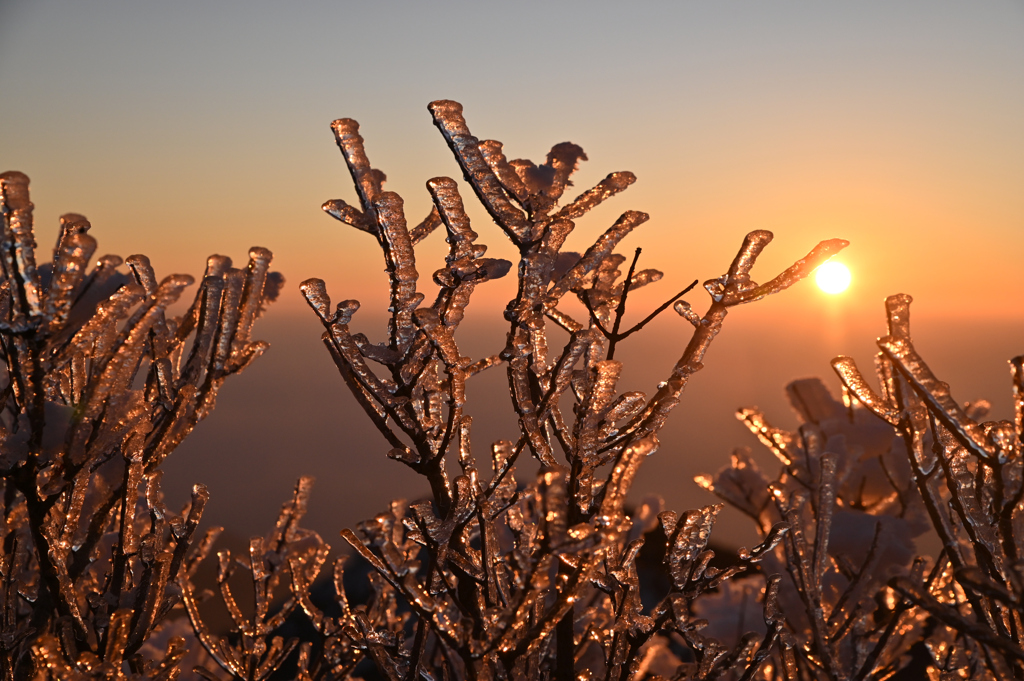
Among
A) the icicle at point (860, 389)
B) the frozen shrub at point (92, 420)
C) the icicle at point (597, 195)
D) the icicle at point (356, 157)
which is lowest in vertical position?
the frozen shrub at point (92, 420)

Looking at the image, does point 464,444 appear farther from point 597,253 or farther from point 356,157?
point 356,157

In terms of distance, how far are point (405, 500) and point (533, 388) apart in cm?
138

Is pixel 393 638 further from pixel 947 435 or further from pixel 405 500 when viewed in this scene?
pixel 947 435

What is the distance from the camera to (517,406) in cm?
184

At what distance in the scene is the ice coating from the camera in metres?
1.69

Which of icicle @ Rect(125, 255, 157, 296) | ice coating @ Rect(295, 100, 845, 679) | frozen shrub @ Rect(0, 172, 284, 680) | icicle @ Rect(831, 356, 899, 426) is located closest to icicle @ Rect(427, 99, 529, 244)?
ice coating @ Rect(295, 100, 845, 679)

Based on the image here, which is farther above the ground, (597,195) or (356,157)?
(597,195)

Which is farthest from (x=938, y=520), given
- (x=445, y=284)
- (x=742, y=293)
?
(x=445, y=284)

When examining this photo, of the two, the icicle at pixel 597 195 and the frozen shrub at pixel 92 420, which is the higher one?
the icicle at pixel 597 195

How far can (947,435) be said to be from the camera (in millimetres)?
1864

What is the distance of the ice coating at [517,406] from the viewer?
1688 mm

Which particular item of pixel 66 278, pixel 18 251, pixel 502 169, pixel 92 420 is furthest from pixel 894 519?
pixel 18 251

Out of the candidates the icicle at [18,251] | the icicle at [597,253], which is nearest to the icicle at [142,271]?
the icicle at [18,251]

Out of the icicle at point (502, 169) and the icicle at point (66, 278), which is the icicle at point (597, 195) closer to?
the icicle at point (502, 169)
